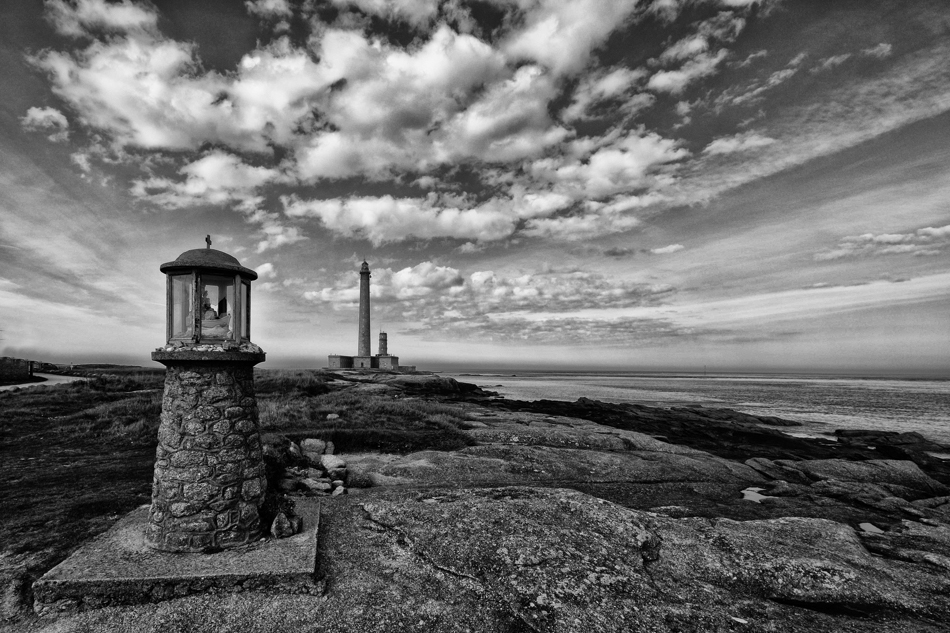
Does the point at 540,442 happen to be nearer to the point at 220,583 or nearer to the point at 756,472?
the point at 756,472

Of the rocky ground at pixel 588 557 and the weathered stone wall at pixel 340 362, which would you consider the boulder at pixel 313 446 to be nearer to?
the rocky ground at pixel 588 557

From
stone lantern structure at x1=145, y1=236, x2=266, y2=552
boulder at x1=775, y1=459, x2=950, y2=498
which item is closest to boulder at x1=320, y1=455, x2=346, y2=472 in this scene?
stone lantern structure at x1=145, y1=236, x2=266, y2=552

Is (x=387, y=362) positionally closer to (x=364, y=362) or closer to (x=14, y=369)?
(x=364, y=362)

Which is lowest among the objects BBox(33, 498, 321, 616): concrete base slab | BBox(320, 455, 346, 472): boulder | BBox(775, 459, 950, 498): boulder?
BBox(775, 459, 950, 498): boulder

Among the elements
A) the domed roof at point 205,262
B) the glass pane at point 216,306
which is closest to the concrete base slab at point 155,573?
the glass pane at point 216,306

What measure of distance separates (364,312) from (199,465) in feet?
188

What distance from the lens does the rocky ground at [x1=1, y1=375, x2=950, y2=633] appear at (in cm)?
579

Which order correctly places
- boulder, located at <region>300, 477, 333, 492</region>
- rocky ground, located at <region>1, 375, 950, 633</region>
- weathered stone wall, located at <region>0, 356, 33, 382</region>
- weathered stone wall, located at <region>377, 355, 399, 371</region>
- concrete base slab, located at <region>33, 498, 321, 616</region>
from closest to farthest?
concrete base slab, located at <region>33, 498, 321, 616</region>, rocky ground, located at <region>1, 375, 950, 633</region>, boulder, located at <region>300, 477, 333, 492</region>, weathered stone wall, located at <region>0, 356, 33, 382</region>, weathered stone wall, located at <region>377, 355, 399, 371</region>

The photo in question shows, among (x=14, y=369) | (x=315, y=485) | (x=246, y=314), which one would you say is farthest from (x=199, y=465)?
(x=14, y=369)

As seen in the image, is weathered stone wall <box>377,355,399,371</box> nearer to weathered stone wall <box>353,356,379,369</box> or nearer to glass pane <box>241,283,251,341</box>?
weathered stone wall <box>353,356,379,369</box>

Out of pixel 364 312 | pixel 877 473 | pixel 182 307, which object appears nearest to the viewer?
pixel 182 307

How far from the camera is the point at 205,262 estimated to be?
686 cm

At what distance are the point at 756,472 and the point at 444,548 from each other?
1418cm

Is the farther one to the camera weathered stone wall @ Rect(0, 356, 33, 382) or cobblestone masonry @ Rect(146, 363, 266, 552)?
weathered stone wall @ Rect(0, 356, 33, 382)
